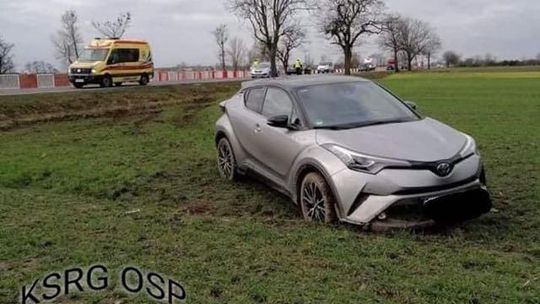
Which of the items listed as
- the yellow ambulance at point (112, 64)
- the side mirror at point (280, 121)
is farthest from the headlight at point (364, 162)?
the yellow ambulance at point (112, 64)

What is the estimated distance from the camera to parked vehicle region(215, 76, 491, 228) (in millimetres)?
4738

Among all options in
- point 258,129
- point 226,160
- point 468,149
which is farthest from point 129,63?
point 468,149

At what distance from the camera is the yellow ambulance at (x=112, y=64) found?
27.8 m

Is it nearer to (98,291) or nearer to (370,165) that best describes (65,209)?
(98,291)

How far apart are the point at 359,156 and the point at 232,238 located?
53.5 inches

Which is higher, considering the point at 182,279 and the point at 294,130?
the point at 294,130

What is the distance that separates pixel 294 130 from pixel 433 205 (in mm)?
1734

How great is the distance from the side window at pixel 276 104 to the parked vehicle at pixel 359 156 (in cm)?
1

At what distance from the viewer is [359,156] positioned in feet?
16.1

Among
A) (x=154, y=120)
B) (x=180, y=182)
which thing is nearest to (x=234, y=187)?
(x=180, y=182)

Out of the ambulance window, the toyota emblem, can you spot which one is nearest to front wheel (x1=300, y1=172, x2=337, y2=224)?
the toyota emblem

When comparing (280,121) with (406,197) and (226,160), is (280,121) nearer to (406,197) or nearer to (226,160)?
(406,197)

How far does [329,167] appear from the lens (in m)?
5.05

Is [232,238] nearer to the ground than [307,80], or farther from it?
nearer to the ground
